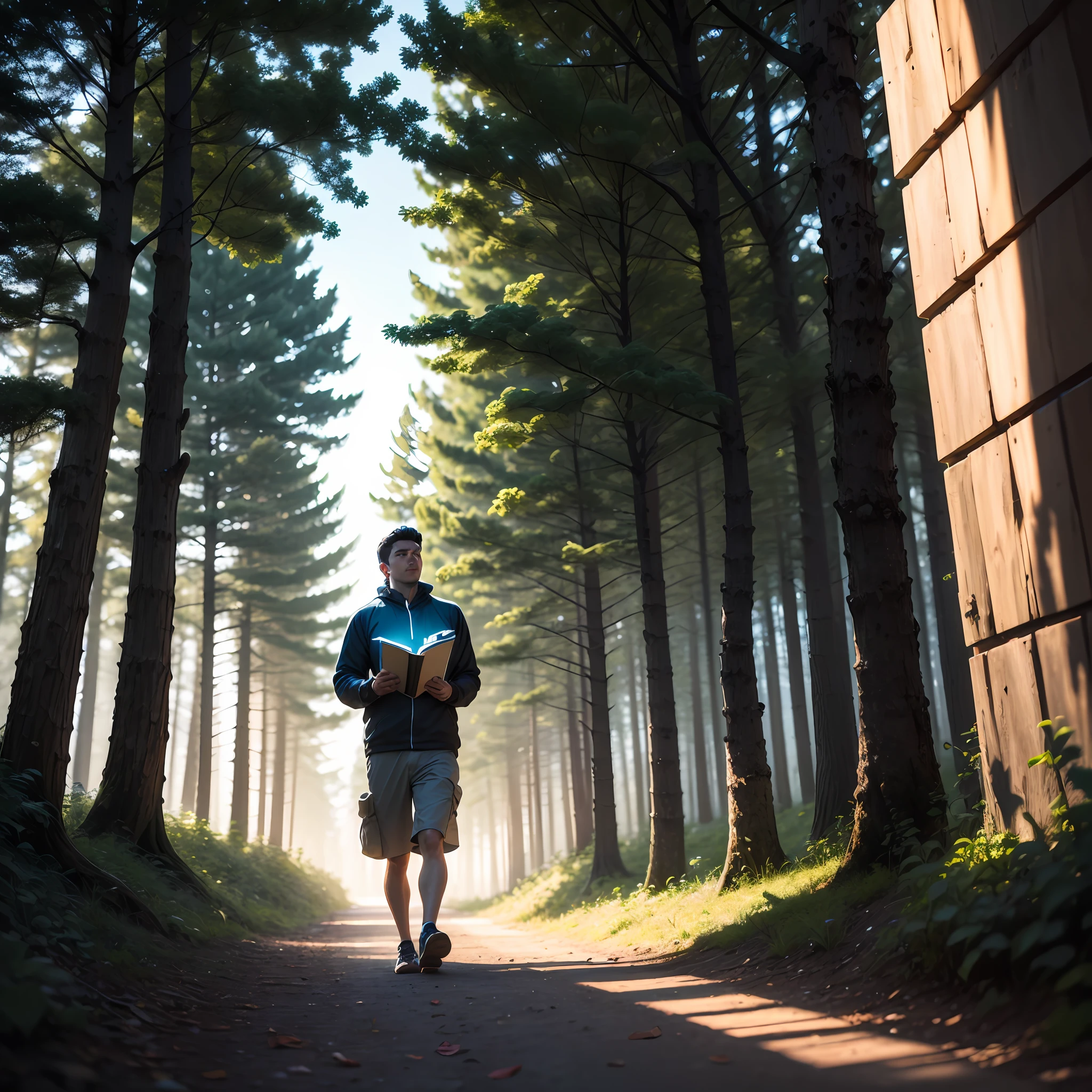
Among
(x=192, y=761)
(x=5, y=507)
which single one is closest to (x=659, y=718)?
(x=5, y=507)

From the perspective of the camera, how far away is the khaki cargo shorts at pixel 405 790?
17.0 ft

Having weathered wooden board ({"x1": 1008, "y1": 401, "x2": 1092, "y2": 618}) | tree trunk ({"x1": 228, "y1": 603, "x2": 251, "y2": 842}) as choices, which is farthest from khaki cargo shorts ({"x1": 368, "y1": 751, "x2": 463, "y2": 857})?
tree trunk ({"x1": 228, "y1": 603, "x2": 251, "y2": 842})

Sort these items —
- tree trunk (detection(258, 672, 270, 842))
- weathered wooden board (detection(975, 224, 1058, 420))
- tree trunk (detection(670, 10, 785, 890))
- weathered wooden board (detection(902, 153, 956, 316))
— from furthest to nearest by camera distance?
tree trunk (detection(258, 672, 270, 842)), tree trunk (detection(670, 10, 785, 890)), weathered wooden board (detection(902, 153, 956, 316)), weathered wooden board (detection(975, 224, 1058, 420))

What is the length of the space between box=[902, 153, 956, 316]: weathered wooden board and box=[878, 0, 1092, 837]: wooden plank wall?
0.01 m

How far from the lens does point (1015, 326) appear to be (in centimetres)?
394

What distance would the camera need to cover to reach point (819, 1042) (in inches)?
110

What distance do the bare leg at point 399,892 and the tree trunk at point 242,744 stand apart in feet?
59.5

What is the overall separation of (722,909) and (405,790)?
9.00ft

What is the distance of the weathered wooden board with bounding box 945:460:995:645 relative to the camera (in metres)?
4.35

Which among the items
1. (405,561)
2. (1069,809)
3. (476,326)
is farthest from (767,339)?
(1069,809)

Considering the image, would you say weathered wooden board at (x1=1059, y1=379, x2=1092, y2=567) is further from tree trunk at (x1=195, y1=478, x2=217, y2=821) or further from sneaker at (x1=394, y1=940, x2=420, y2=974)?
tree trunk at (x1=195, y1=478, x2=217, y2=821)

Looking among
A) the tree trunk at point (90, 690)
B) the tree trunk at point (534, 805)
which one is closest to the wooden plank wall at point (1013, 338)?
the tree trunk at point (90, 690)

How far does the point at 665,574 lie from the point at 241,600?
12759 mm

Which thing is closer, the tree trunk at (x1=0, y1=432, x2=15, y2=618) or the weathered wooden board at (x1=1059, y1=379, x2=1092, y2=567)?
the weathered wooden board at (x1=1059, y1=379, x2=1092, y2=567)
